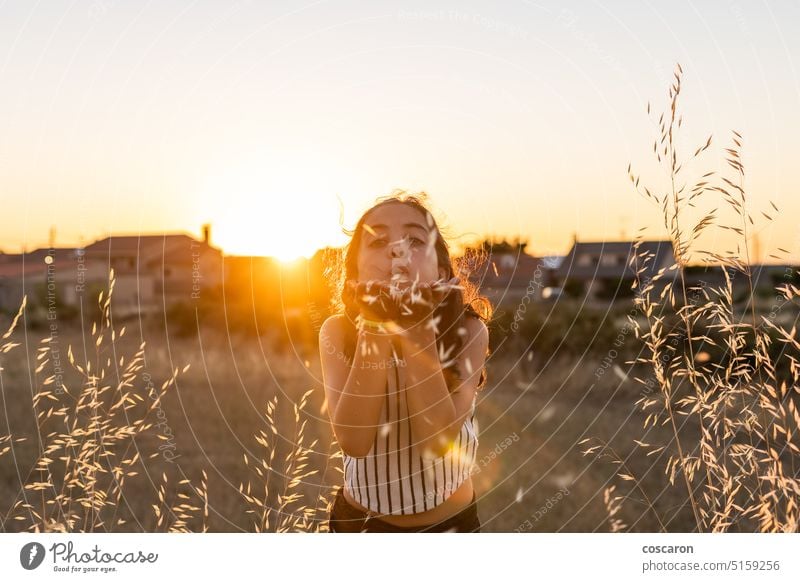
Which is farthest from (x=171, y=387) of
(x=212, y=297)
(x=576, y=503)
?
(x=212, y=297)

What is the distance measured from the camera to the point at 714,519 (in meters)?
3.38

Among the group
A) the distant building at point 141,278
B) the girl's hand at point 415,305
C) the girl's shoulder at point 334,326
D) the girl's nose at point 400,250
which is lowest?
the distant building at point 141,278

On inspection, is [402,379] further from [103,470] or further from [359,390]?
[103,470]

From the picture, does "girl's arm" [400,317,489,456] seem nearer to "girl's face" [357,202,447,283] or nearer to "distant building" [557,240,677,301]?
"girl's face" [357,202,447,283]

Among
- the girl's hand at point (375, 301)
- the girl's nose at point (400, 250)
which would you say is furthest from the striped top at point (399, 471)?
the girl's nose at point (400, 250)

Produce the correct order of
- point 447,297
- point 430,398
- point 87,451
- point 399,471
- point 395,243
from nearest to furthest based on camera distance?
point 430,398 → point 447,297 → point 399,471 → point 395,243 → point 87,451

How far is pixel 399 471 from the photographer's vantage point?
9.80 feet

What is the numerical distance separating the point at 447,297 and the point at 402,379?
0.35 m

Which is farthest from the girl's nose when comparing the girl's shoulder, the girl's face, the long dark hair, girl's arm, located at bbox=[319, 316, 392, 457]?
girl's arm, located at bbox=[319, 316, 392, 457]

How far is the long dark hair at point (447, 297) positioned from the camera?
2880mm

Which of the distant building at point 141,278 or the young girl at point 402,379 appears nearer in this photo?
the young girl at point 402,379

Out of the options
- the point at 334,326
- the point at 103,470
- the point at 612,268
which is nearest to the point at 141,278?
the point at 612,268

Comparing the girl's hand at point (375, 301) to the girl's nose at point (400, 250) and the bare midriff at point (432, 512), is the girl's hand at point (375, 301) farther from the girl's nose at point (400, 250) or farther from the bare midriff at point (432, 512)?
the bare midriff at point (432, 512)
